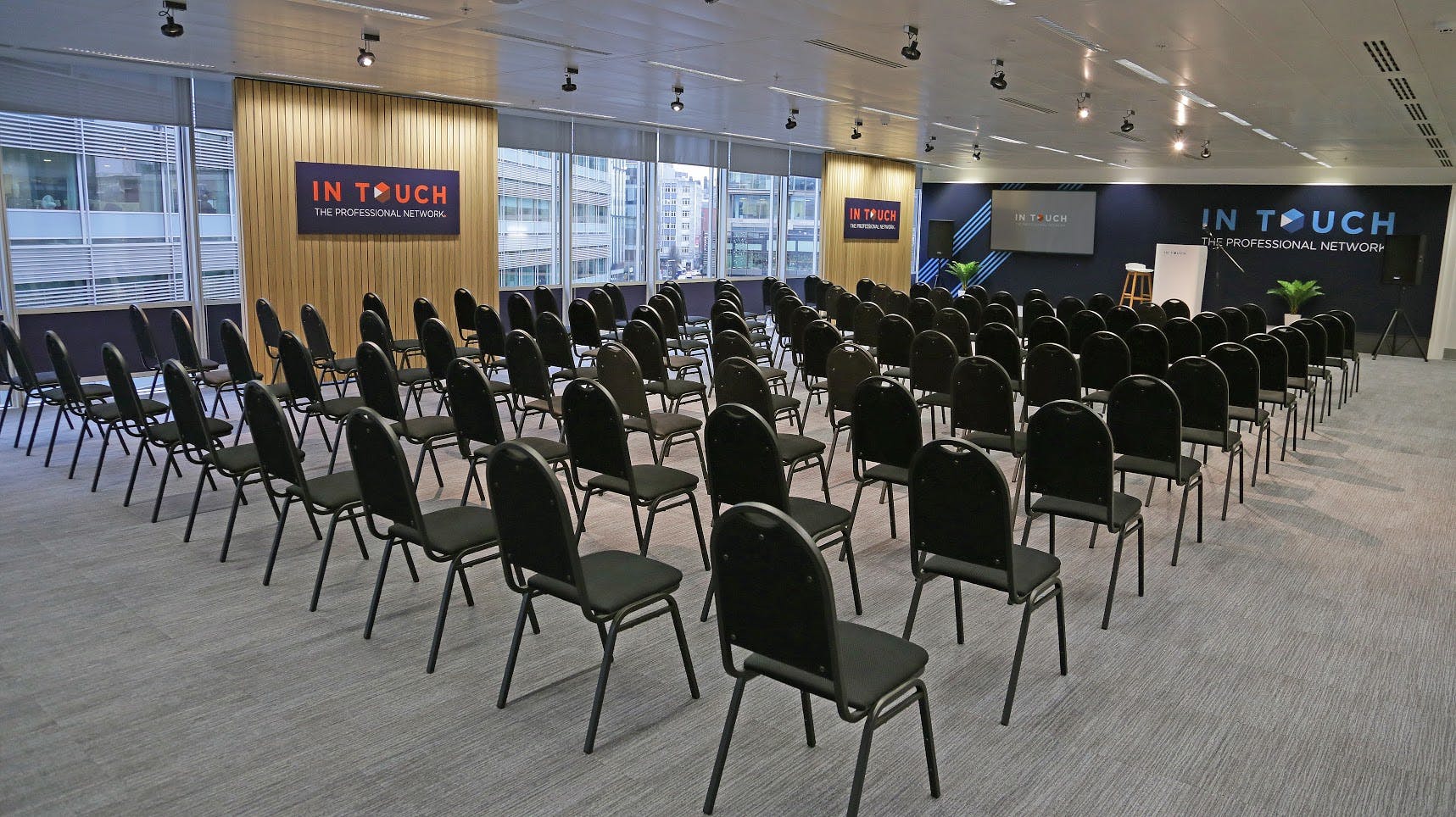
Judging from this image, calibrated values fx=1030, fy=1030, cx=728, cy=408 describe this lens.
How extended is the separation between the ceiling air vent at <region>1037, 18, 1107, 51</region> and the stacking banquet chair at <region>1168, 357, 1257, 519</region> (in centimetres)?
246

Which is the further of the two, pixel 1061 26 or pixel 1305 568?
pixel 1061 26

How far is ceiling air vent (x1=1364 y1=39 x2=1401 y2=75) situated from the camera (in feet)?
23.6

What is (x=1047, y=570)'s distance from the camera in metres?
4.02

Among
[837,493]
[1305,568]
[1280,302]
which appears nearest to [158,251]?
[837,493]

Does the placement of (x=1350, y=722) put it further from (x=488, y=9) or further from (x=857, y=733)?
(x=488, y=9)

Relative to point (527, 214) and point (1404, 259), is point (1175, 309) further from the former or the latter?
point (527, 214)

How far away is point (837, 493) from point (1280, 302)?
1643cm

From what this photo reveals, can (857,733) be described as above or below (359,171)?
below

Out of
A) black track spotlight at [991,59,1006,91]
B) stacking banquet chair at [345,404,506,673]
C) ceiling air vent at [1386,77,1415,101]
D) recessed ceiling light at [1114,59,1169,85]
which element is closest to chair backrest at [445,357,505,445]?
stacking banquet chair at [345,404,506,673]

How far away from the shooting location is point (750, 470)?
14.3ft

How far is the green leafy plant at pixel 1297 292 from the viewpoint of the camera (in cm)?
1927

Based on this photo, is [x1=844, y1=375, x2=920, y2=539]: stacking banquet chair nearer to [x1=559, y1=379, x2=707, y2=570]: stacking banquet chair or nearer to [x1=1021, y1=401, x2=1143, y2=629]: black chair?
[x1=1021, y1=401, x2=1143, y2=629]: black chair

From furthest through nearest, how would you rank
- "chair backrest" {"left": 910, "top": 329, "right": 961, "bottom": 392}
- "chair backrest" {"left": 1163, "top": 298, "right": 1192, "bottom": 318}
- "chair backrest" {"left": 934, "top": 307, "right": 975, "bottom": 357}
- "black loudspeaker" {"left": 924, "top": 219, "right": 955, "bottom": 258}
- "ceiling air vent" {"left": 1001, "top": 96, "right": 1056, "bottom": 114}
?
"black loudspeaker" {"left": 924, "top": 219, "right": 955, "bottom": 258}
"chair backrest" {"left": 1163, "top": 298, "right": 1192, "bottom": 318}
"ceiling air vent" {"left": 1001, "top": 96, "right": 1056, "bottom": 114}
"chair backrest" {"left": 934, "top": 307, "right": 975, "bottom": 357}
"chair backrest" {"left": 910, "top": 329, "right": 961, "bottom": 392}

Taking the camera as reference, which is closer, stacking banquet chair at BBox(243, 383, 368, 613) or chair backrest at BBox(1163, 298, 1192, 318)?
stacking banquet chair at BBox(243, 383, 368, 613)
